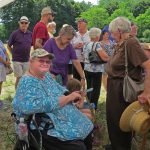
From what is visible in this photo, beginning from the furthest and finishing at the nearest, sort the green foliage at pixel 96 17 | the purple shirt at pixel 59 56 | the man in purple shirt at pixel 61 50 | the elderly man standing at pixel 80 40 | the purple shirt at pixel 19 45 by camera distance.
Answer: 1. the green foliage at pixel 96 17
2. the purple shirt at pixel 19 45
3. the elderly man standing at pixel 80 40
4. the purple shirt at pixel 59 56
5. the man in purple shirt at pixel 61 50

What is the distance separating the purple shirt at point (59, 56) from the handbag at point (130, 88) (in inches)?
48.9

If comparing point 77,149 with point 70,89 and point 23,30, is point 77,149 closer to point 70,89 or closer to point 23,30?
point 70,89

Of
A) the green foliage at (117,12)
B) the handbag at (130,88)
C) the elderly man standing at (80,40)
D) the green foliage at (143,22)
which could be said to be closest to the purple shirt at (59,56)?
the handbag at (130,88)

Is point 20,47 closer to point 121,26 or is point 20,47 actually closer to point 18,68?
point 18,68

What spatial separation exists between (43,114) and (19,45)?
Result: 3.81 metres

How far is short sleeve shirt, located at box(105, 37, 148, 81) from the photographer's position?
351 cm

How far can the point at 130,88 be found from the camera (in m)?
3.66

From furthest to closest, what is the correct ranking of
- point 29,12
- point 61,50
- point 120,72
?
point 29,12
point 61,50
point 120,72

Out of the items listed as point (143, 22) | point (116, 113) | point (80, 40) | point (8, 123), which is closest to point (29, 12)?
point (143, 22)

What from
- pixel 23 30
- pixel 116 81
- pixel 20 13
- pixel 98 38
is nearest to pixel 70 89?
pixel 116 81

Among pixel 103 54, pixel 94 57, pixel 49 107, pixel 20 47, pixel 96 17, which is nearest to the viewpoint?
pixel 49 107

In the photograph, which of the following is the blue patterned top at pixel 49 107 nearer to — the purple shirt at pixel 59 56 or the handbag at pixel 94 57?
the purple shirt at pixel 59 56

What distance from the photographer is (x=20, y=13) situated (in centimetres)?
5719

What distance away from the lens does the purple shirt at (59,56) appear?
455cm
